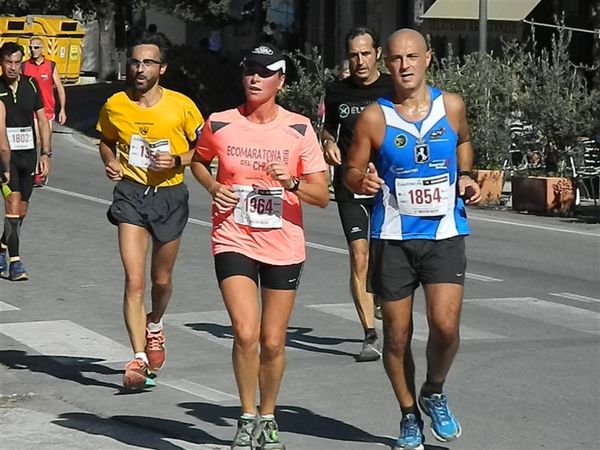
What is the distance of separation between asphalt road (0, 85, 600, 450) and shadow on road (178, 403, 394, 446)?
11mm

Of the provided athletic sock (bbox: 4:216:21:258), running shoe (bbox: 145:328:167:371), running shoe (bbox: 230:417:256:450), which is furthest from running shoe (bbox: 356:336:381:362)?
athletic sock (bbox: 4:216:21:258)

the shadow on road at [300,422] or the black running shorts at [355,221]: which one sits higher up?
the black running shorts at [355,221]

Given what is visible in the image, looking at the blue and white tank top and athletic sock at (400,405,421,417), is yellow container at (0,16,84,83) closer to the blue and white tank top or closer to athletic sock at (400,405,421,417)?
the blue and white tank top

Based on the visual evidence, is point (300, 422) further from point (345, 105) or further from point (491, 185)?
point (491, 185)

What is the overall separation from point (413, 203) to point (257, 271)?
2.65ft

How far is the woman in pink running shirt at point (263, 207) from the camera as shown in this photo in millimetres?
6996

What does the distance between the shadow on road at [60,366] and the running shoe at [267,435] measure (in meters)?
2.23

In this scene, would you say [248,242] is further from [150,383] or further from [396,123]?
[150,383]

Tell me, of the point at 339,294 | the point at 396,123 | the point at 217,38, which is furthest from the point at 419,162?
the point at 217,38

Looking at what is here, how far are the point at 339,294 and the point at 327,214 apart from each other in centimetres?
704

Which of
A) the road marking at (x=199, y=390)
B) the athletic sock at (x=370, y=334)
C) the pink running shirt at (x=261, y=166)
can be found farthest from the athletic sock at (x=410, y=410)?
the athletic sock at (x=370, y=334)

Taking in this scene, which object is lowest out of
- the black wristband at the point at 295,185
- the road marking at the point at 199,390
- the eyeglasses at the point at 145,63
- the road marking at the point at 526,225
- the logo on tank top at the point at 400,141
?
the road marking at the point at 526,225

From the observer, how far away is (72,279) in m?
13.3

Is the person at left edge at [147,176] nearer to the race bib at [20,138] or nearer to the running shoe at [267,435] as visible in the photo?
the running shoe at [267,435]
